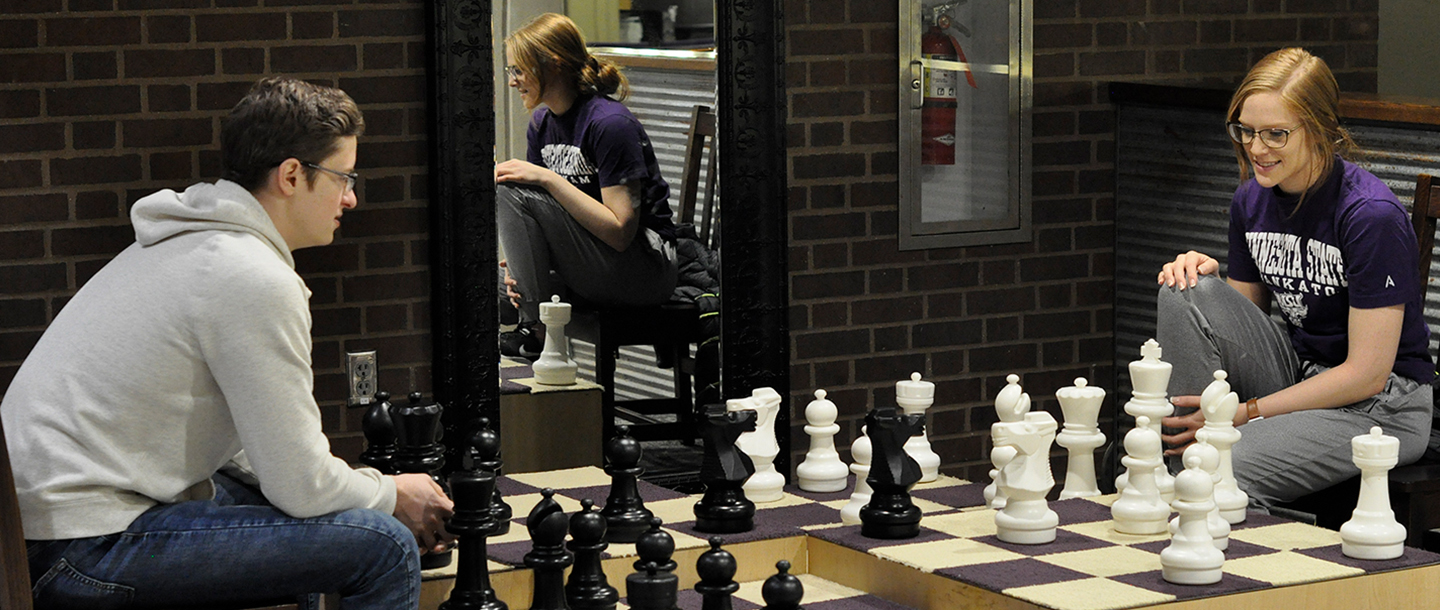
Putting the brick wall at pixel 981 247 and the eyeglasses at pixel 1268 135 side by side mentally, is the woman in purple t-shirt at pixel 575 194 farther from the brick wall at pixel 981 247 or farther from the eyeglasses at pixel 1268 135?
the eyeglasses at pixel 1268 135

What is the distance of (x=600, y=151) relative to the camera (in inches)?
167

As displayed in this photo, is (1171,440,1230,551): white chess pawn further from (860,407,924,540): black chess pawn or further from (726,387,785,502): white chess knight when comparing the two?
(726,387,785,502): white chess knight

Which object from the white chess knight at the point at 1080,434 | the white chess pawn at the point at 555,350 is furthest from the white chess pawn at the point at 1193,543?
the white chess pawn at the point at 555,350

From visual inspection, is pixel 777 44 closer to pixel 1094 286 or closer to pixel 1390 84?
pixel 1094 286

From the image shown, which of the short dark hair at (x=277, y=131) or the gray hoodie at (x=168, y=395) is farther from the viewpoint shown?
the short dark hair at (x=277, y=131)

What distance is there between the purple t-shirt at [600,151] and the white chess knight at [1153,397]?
4.78 ft

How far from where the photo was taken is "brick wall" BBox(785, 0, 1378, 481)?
4.48m

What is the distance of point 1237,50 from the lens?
16.3 ft

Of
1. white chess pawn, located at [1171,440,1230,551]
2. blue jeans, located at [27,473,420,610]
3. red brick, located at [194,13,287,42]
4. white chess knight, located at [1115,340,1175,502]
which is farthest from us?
red brick, located at [194,13,287,42]

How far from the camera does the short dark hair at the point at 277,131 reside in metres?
2.57

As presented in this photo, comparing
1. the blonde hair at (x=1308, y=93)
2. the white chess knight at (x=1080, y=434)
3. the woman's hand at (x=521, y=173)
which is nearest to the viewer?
the white chess knight at (x=1080, y=434)

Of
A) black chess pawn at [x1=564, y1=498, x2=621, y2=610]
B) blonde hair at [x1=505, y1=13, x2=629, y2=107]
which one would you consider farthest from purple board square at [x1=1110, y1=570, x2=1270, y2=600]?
blonde hair at [x1=505, y1=13, x2=629, y2=107]

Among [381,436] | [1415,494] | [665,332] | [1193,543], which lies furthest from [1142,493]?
[665,332]

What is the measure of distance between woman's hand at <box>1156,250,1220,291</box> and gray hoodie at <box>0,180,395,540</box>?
1.92 metres
